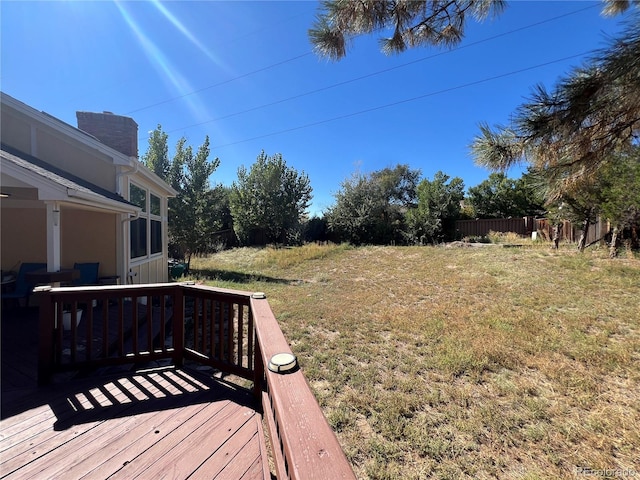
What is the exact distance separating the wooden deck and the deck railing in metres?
0.16

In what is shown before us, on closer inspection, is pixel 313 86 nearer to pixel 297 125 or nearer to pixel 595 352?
pixel 297 125

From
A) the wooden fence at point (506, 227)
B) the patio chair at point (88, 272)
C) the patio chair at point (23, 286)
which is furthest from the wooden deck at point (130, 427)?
the wooden fence at point (506, 227)

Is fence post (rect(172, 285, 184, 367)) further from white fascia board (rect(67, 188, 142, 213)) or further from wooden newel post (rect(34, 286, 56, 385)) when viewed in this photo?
white fascia board (rect(67, 188, 142, 213))

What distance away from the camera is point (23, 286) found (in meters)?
4.45

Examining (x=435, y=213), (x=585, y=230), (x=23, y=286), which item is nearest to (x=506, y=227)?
(x=435, y=213)

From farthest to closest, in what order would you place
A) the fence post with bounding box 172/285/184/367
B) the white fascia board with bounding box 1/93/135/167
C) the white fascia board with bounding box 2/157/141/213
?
the white fascia board with bounding box 1/93/135/167 < the white fascia board with bounding box 2/157/141/213 < the fence post with bounding box 172/285/184/367

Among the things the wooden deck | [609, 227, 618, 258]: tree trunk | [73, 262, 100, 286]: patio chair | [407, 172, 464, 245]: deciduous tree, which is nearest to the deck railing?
the wooden deck

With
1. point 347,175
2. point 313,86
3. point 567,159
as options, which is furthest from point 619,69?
point 347,175

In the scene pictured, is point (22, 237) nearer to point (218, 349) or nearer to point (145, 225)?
point (145, 225)

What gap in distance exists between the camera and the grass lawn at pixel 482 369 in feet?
6.34

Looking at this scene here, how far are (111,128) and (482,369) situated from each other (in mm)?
8445

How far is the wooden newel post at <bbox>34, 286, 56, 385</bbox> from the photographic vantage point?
222 centimetres

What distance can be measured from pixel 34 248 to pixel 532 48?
1144 cm

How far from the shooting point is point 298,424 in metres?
0.77
